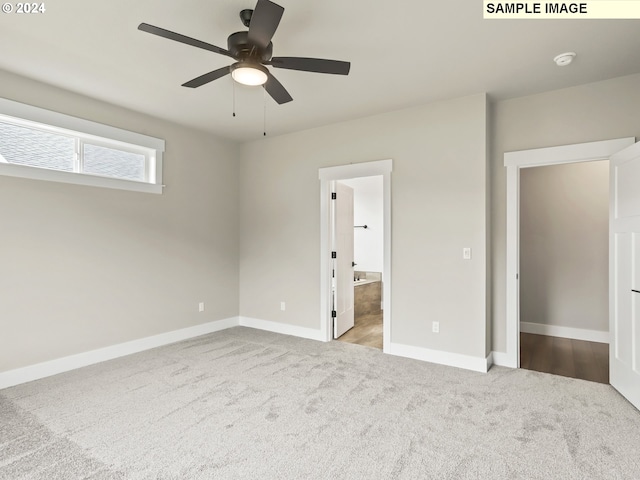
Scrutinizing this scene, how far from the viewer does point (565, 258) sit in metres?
4.68

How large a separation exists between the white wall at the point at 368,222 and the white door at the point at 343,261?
1750mm

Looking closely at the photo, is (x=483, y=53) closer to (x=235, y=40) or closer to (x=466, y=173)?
(x=466, y=173)

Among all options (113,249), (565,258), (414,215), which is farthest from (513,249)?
(113,249)

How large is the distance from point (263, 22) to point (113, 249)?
301 cm

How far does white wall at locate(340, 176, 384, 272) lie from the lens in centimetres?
672

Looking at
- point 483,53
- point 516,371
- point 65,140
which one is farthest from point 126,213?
point 516,371

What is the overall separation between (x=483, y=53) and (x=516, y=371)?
2894 millimetres

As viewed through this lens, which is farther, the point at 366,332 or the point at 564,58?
the point at 366,332

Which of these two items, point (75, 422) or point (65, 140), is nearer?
point (75, 422)

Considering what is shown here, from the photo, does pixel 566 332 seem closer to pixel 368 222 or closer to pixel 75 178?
pixel 368 222

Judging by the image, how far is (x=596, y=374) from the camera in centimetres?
331

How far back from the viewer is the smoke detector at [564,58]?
8.59 ft

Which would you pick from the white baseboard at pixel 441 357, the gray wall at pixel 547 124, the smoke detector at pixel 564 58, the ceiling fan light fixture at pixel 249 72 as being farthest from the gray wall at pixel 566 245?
the ceiling fan light fixture at pixel 249 72

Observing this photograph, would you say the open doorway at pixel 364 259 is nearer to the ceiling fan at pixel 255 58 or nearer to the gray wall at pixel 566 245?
the gray wall at pixel 566 245
